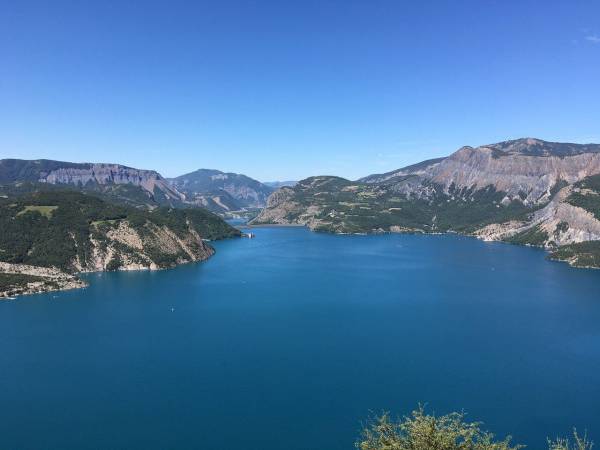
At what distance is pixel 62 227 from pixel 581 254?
638 feet

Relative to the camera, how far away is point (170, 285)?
142m

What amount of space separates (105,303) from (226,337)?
143 feet

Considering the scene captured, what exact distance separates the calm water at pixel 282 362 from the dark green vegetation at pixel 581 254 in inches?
1681

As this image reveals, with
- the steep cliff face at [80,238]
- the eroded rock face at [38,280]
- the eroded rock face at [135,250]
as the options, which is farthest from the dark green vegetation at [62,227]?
the eroded rock face at [38,280]

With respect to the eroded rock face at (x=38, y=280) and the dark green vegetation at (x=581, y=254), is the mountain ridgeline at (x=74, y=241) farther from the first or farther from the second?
the dark green vegetation at (x=581, y=254)

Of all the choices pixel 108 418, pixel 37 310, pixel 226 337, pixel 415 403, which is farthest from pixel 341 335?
pixel 37 310

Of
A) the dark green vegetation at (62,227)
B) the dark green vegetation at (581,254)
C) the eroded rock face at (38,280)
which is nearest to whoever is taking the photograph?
the eroded rock face at (38,280)

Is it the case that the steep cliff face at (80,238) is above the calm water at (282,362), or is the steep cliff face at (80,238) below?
above

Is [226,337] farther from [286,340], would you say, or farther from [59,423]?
[59,423]

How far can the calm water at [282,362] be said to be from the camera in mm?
57750

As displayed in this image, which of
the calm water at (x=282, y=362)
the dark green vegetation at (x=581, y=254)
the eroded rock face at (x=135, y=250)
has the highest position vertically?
the eroded rock face at (x=135, y=250)

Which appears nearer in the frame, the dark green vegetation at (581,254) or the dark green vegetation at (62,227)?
the dark green vegetation at (62,227)

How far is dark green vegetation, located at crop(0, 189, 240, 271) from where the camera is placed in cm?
15112

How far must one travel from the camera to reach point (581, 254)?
18338cm
